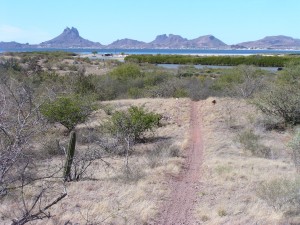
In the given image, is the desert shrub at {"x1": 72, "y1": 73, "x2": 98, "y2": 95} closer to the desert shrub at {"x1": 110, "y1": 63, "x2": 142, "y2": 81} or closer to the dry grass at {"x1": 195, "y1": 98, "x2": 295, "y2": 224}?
the desert shrub at {"x1": 110, "y1": 63, "x2": 142, "y2": 81}

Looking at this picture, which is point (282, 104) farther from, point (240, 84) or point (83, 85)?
point (83, 85)

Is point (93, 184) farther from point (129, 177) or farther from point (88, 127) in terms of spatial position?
point (88, 127)

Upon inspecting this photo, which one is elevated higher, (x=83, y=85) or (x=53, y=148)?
(x=83, y=85)

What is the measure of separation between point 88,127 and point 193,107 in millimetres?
6206

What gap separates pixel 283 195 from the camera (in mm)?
9570

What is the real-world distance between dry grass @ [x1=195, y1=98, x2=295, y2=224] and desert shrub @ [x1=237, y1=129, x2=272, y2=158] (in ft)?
0.70

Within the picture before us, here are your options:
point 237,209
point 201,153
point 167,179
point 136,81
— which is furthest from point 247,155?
point 136,81

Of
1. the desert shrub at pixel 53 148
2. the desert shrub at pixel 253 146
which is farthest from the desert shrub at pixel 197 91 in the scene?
the desert shrub at pixel 53 148

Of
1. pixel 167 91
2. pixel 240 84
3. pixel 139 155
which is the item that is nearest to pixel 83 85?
pixel 167 91

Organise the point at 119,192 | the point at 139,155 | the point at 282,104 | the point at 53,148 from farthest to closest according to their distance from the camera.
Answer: the point at 282,104
the point at 53,148
the point at 139,155
the point at 119,192

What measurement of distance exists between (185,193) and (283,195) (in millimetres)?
2496

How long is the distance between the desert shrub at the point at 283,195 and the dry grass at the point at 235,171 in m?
0.18

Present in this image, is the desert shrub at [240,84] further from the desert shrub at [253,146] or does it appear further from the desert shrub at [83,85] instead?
the desert shrub at [253,146]

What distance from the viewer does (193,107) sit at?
2467cm
